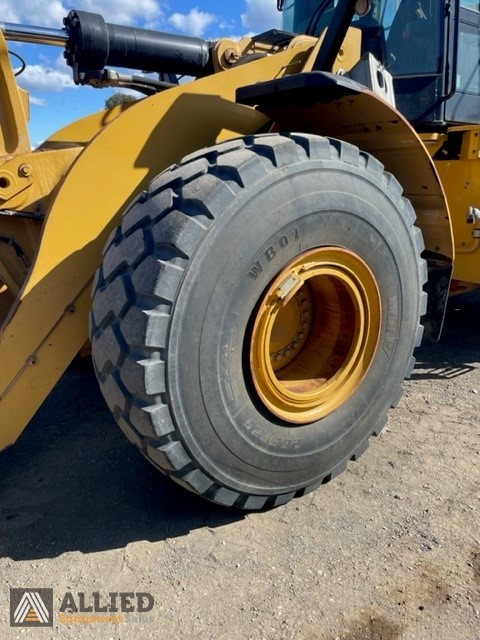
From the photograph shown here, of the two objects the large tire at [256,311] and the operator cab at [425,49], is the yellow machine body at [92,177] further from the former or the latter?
the operator cab at [425,49]

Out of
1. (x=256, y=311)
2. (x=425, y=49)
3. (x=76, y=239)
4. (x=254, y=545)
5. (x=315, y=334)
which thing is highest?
(x=425, y=49)

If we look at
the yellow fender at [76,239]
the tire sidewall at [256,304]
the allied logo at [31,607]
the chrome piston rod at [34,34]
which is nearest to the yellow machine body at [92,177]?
the yellow fender at [76,239]

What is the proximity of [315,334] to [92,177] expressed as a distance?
1286 millimetres

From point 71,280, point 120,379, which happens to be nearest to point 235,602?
point 120,379

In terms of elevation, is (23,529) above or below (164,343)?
below

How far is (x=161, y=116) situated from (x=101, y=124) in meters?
1.18

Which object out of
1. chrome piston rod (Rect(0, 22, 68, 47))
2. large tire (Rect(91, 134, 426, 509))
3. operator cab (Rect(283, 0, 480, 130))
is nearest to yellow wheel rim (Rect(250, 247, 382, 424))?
large tire (Rect(91, 134, 426, 509))

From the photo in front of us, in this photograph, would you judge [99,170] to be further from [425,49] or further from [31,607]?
[425,49]

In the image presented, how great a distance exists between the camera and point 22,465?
295cm

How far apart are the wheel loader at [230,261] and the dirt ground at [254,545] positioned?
0.74 ft

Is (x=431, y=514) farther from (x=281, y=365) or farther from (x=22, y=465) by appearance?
(x=22, y=465)

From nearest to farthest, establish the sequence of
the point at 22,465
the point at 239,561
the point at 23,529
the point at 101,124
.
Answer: the point at 239,561 < the point at 23,529 < the point at 22,465 < the point at 101,124

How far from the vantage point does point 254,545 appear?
2312 mm

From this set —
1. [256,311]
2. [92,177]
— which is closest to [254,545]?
[256,311]
